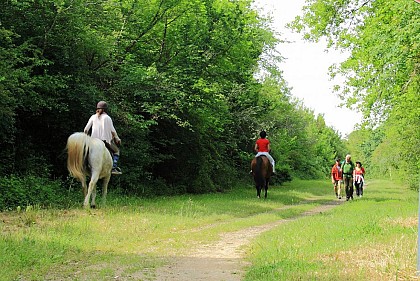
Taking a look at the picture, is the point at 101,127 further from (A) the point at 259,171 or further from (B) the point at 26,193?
(A) the point at 259,171

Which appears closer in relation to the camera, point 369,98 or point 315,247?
point 315,247

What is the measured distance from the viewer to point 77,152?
12242 millimetres

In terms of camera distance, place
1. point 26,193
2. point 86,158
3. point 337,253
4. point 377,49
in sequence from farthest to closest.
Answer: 1. point 377,49
2. point 26,193
3. point 86,158
4. point 337,253

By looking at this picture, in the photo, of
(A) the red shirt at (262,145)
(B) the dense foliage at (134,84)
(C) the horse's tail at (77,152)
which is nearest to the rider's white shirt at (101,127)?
(C) the horse's tail at (77,152)

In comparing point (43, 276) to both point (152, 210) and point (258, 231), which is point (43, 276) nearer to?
point (258, 231)

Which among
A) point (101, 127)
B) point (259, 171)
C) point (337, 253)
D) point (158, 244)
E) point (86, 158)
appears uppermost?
point (101, 127)

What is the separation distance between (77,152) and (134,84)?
7.22 metres

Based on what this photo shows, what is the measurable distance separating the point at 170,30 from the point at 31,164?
372 inches

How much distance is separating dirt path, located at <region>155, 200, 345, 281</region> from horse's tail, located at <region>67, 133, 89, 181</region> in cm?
437

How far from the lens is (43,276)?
20.1ft

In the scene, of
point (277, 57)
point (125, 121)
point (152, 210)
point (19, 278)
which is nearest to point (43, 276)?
point (19, 278)

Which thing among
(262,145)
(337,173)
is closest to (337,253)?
(262,145)

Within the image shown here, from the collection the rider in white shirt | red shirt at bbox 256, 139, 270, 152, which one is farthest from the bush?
red shirt at bbox 256, 139, 270, 152

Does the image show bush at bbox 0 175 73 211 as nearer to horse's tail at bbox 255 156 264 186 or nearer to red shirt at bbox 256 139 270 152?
horse's tail at bbox 255 156 264 186
